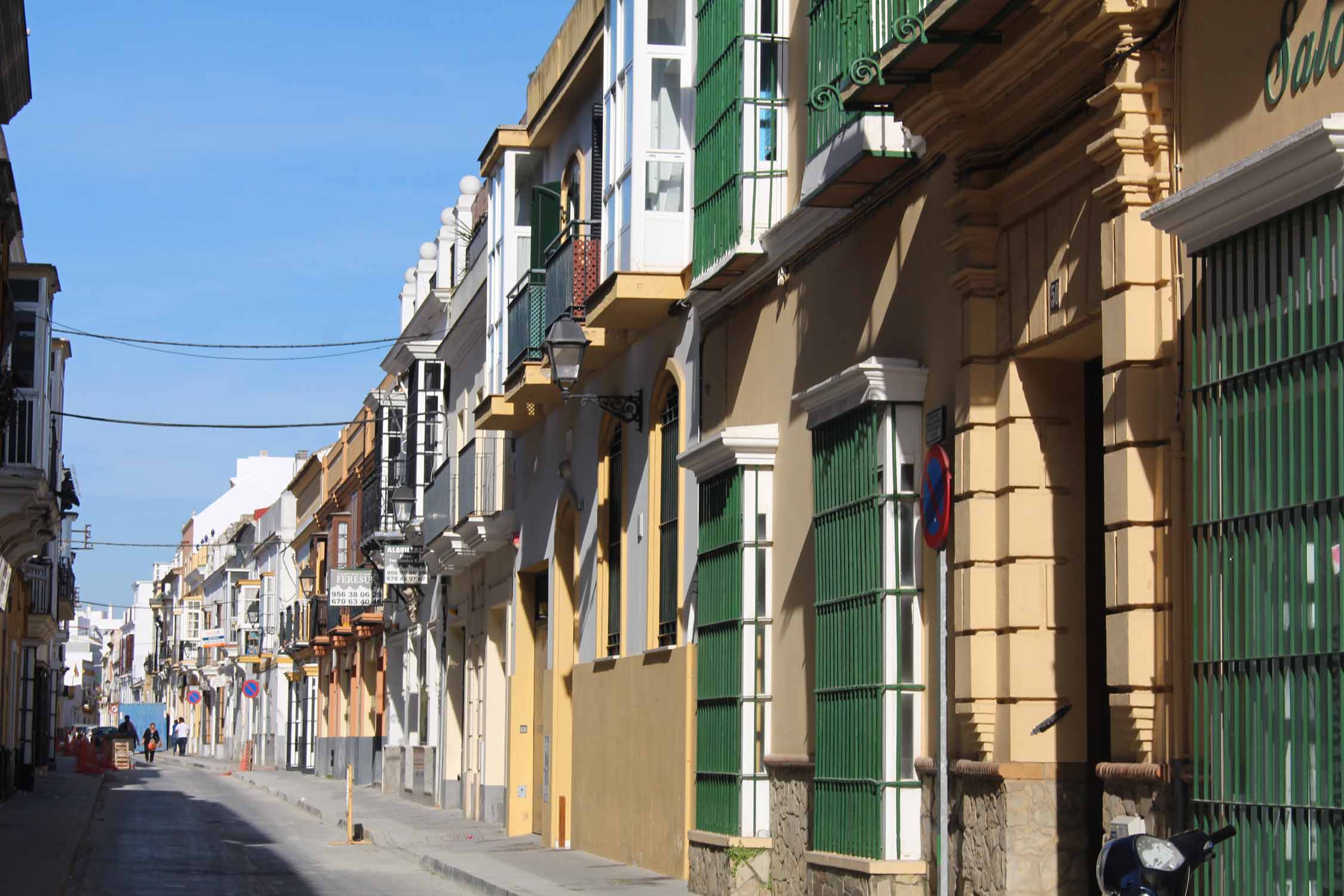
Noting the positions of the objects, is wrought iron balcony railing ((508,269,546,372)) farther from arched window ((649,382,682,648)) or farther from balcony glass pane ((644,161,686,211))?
balcony glass pane ((644,161,686,211))

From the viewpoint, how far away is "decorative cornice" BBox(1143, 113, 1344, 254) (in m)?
6.79

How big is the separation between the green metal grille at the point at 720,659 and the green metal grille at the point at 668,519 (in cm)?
140

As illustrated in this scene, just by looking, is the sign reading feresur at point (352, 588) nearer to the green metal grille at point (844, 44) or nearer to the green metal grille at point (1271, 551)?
the green metal grille at point (844, 44)

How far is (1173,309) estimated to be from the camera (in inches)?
330

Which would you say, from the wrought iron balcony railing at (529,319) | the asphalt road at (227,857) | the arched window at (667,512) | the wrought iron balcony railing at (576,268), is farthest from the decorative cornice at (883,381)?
the wrought iron balcony railing at (529,319)

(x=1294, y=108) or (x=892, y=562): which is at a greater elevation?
(x=1294, y=108)

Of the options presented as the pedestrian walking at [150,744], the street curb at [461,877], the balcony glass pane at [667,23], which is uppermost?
the balcony glass pane at [667,23]

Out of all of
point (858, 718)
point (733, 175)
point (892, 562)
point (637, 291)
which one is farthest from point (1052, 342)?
point (637, 291)

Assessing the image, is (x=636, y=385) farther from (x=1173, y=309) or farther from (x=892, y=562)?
(x=1173, y=309)

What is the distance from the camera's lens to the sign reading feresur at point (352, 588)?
38969 millimetres

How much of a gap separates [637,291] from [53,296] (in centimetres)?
1461

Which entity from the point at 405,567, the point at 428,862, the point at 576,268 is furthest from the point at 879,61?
the point at 405,567

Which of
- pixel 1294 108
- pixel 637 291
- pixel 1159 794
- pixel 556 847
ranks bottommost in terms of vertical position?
pixel 556 847

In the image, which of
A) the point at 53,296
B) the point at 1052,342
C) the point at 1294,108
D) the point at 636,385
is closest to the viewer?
the point at 1294,108
